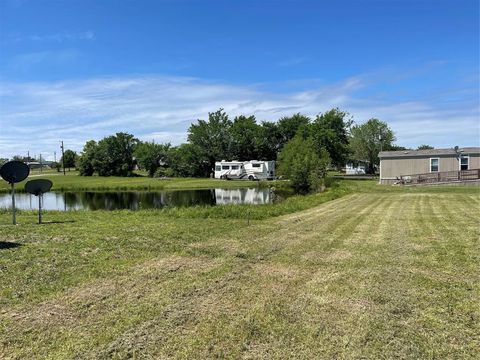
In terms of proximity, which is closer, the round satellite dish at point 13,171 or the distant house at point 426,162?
the round satellite dish at point 13,171

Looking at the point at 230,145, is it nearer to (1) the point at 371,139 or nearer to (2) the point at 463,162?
(1) the point at 371,139

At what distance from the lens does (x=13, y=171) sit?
11.0 meters

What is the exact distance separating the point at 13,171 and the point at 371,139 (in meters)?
61.0

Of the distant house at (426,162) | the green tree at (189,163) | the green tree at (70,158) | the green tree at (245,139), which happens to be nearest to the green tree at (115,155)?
the green tree at (189,163)

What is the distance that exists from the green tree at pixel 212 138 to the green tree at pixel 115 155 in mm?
16629

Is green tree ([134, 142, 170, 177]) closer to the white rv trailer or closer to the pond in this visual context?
the white rv trailer

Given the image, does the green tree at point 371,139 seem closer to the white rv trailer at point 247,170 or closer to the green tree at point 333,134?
the green tree at point 333,134

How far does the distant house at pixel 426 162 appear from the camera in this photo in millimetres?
32031

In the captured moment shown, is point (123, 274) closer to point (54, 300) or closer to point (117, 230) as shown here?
point (54, 300)

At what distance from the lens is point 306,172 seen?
30844 millimetres

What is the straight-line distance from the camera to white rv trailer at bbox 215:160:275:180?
49.0 meters

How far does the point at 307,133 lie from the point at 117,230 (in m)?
42.7

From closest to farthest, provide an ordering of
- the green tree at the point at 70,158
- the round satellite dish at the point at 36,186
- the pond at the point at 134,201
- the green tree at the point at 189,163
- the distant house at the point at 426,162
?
1. the round satellite dish at the point at 36,186
2. the pond at the point at 134,201
3. the distant house at the point at 426,162
4. the green tree at the point at 189,163
5. the green tree at the point at 70,158

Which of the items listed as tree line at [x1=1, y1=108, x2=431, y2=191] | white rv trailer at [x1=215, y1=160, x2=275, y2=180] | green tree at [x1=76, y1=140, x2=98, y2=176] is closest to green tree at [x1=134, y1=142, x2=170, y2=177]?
tree line at [x1=1, y1=108, x2=431, y2=191]
